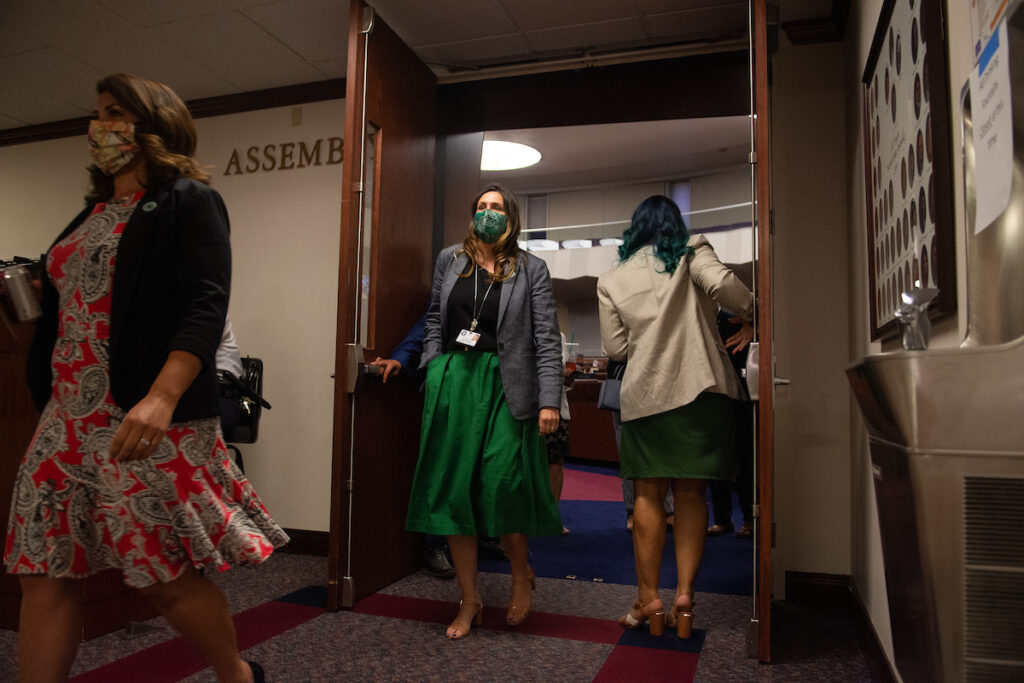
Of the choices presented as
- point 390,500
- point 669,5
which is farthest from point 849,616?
point 669,5

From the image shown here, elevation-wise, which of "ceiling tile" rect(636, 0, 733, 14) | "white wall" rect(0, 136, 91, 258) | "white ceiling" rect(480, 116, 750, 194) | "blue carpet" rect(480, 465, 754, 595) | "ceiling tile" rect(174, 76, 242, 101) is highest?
"white ceiling" rect(480, 116, 750, 194)

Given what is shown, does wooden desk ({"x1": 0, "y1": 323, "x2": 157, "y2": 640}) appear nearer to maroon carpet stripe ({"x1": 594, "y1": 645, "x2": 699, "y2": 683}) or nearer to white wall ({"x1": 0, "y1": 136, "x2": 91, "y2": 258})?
maroon carpet stripe ({"x1": 594, "y1": 645, "x2": 699, "y2": 683})

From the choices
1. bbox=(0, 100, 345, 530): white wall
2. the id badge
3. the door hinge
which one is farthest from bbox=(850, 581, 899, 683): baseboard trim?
bbox=(0, 100, 345, 530): white wall

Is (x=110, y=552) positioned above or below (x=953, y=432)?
below

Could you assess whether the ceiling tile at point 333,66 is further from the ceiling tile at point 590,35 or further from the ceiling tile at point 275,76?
the ceiling tile at point 590,35

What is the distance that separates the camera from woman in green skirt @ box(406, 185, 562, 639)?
2.42m

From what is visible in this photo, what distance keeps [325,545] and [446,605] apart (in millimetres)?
1075

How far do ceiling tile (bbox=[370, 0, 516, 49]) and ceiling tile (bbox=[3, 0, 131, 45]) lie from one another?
124 cm

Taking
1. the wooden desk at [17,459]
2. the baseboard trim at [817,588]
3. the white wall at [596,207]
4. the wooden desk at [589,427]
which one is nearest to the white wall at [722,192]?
the white wall at [596,207]

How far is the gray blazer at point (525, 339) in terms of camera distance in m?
2.45

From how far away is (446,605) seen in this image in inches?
107

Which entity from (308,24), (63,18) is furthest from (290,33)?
(63,18)

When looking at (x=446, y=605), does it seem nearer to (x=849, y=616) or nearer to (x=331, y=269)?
(x=849, y=616)

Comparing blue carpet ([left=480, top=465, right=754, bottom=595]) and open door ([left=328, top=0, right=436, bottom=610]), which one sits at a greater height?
open door ([left=328, top=0, right=436, bottom=610])
